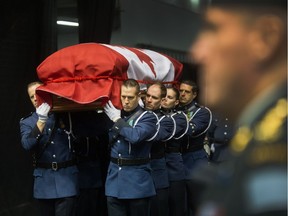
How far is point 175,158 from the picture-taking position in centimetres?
422

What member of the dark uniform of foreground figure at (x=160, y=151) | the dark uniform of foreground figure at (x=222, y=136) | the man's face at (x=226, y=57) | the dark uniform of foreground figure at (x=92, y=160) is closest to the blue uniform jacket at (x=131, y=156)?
the dark uniform of foreground figure at (x=160, y=151)

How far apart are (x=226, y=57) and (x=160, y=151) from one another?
314 centimetres

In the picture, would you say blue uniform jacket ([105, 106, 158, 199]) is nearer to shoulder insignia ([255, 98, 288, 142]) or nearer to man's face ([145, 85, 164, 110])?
man's face ([145, 85, 164, 110])

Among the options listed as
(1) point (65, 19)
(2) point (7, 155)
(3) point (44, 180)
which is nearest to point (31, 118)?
(3) point (44, 180)

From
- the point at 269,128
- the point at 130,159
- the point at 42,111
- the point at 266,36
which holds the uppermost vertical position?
the point at 266,36

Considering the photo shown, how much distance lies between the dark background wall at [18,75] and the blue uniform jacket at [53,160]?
40.4 inches

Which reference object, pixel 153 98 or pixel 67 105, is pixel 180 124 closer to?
pixel 153 98

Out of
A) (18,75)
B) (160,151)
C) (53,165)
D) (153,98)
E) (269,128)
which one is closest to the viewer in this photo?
(269,128)

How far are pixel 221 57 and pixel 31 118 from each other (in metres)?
2.79

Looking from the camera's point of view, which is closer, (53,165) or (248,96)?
(248,96)

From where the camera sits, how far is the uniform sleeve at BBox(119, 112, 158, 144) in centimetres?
310

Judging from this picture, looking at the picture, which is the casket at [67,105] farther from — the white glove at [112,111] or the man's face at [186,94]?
the man's face at [186,94]

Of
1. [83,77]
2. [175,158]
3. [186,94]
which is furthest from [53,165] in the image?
[186,94]

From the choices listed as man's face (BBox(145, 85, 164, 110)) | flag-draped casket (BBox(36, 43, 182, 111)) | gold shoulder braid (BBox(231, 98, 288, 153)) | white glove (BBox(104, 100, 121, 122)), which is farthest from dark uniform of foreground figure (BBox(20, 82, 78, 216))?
gold shoulder braid (BBox(231, 98, 288, 153))
